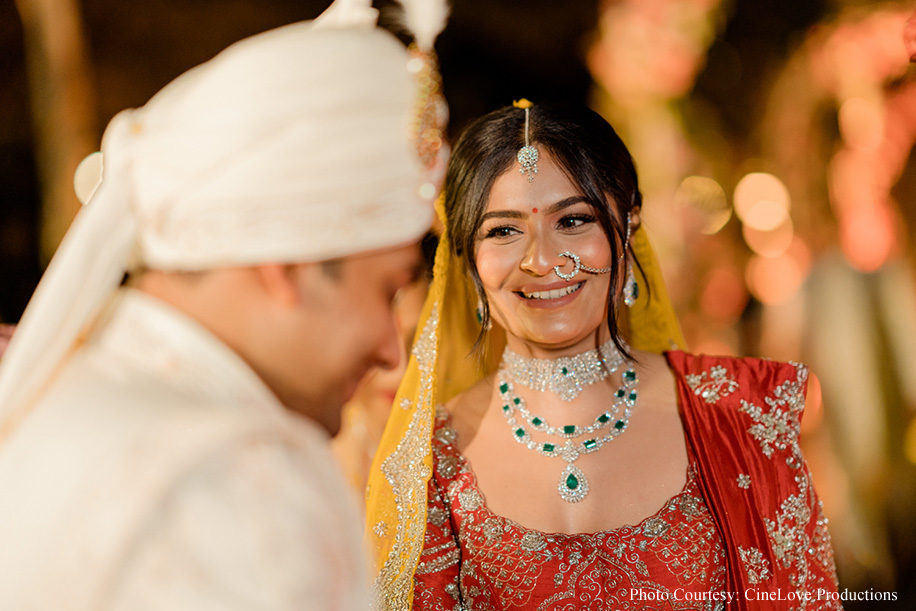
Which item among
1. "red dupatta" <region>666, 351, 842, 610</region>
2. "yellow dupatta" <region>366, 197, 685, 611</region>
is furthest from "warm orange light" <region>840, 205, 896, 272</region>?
"red dupatta" <region>666, 351, 842, 610</region>

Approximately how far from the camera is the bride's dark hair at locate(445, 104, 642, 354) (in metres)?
1.85

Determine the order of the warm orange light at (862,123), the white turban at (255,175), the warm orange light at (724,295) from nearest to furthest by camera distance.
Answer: the white turban at (255,175)
the warm orange light at (862,123)
the warm orange light at (724,295)

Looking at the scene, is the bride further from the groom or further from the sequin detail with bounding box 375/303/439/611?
the groom

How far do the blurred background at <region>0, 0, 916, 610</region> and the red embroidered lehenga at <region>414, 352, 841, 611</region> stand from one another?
1508mm

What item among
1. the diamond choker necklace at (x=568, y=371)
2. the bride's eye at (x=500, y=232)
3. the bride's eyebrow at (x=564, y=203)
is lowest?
the diamond choker necklace at (x=568, y=371)

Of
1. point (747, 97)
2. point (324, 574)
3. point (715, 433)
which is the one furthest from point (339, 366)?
point (747, 97)

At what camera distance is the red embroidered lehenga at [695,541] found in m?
1.70

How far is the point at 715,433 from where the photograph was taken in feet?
6.06

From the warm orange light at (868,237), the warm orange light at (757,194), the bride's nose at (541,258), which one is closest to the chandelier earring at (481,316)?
the bride's nose at (541,258)

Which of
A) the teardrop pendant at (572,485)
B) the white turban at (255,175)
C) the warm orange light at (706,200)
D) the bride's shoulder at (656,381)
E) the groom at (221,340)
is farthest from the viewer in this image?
the warm orange light at (706,200)

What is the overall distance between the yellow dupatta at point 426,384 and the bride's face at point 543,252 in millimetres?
230

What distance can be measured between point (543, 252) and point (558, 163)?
0.78 ft

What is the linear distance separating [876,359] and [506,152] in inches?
143

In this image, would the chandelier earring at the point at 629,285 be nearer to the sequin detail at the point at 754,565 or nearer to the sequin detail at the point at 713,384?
the sequin detail at the point at 713,384
